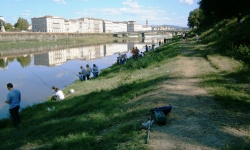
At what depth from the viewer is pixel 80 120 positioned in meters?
10.6

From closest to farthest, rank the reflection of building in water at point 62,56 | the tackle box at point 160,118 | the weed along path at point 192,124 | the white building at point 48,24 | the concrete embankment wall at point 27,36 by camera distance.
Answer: the weed along path at point 192,124 < the tackle box at point 160,118 < the reflection of building in water at point 62,56 < the concrete embankment wall at point 27,36 < the white building at point 48,24

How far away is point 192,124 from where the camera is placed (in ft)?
26.2

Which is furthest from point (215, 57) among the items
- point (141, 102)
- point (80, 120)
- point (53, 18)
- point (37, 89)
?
point (53, 18)

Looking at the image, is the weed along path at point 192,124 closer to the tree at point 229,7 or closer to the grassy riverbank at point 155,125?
the grassy riverbank at point 155,125

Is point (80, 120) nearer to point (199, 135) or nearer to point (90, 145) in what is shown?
point (90, 145)

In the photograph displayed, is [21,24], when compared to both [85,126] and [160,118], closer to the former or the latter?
[85,126]

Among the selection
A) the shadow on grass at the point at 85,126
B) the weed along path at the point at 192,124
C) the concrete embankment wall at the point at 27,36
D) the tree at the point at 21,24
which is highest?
the tree at the point at 21,24

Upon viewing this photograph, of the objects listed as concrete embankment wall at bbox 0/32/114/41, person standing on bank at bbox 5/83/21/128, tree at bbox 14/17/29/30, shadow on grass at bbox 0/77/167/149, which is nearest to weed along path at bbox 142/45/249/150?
shadow on grass at bbox 0/77/167/149

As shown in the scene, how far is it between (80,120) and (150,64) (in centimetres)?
1547

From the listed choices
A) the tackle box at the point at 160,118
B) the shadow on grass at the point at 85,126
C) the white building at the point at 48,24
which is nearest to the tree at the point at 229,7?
the shadow on grass at the point at 85,126

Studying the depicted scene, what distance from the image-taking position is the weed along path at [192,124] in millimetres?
6793

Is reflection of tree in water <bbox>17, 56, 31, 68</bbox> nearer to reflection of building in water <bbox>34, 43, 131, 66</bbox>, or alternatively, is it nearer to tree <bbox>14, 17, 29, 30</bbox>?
reflection of building in water <bbox>34, 43, 131, 66</bbox>

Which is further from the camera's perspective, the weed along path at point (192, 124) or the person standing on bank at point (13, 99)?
the person standing on bank at point (13, 99)

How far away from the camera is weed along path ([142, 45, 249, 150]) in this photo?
6793 millimetres
